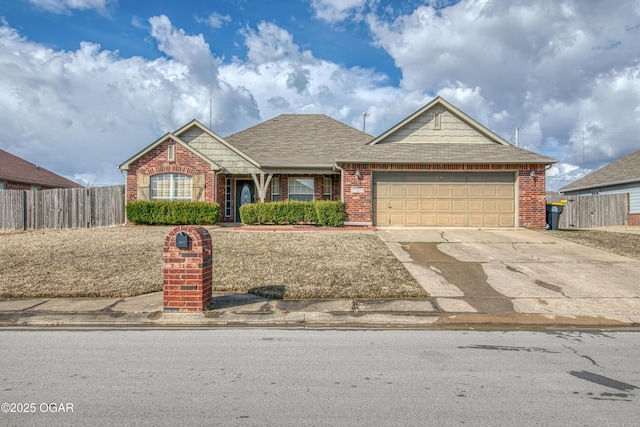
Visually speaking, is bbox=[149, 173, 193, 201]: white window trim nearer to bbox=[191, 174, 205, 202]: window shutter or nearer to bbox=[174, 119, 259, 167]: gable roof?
bbox=[191, 174, 205, 202]: window shutter

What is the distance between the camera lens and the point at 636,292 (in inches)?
319

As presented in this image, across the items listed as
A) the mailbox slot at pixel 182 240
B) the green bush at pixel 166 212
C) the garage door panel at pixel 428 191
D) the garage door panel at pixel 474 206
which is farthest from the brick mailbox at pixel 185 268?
the garage door panel at pixel 474 206

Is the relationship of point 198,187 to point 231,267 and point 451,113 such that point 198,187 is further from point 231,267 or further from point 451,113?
point 451,113

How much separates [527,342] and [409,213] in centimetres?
1179

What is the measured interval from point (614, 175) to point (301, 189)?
2088cm

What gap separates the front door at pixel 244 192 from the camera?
21.3 metres

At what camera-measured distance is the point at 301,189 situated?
2073 centimetres

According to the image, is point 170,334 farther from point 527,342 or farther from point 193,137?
point 193,137

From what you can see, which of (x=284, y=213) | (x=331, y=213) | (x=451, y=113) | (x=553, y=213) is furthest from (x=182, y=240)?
(x=553, y=213)

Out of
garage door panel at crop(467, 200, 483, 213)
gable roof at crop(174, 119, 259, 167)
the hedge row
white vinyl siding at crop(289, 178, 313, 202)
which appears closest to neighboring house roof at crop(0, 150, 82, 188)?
gable roof at crop(174, 119, 259, 167)

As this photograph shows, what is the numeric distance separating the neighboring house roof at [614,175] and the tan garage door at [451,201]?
40.4ft

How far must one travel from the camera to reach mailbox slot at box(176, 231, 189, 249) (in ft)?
21.5

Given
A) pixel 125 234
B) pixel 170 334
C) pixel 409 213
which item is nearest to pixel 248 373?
pixel 170 334

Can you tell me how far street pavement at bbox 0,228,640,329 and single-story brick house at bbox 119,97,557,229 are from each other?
6.90 metres
